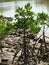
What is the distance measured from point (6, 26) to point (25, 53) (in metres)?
1.14

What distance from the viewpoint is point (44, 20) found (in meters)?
9.14

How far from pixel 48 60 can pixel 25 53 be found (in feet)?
3.62

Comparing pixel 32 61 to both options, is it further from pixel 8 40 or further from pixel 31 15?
pixel 8 40

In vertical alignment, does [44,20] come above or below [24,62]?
above

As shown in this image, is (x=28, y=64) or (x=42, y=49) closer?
(x=28, y=64)

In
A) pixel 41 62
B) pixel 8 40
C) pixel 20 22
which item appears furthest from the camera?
pixel 8 40

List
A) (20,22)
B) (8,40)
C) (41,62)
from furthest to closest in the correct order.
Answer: (8,40) → (41,62) → (20,22)

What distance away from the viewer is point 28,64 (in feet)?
27.5

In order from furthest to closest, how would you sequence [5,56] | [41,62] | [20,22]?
[5,56] → [41,62] → [20,22]

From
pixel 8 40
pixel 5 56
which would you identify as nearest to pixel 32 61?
pixel 5 56

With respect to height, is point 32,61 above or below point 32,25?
below

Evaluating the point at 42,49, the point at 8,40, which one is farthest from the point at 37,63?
the point at 8,40

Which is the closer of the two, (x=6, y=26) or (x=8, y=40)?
(x=6, y=26)

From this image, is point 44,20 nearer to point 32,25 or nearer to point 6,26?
point 32,25
